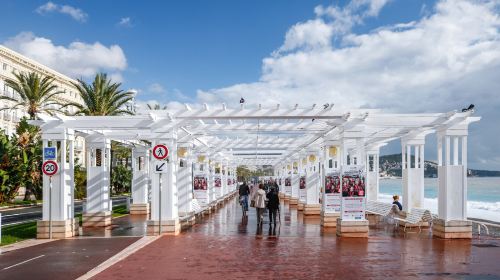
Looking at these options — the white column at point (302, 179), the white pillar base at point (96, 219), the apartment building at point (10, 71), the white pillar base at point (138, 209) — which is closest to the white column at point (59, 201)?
the white pillar base at point (96, 219)

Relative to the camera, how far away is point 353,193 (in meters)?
15.5

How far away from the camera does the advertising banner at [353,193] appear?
1537 cm

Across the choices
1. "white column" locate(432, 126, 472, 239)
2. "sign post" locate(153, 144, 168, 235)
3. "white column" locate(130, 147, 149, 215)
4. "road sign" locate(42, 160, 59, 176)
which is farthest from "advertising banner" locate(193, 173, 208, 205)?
"white column" locate(432, 126, 472, 239)

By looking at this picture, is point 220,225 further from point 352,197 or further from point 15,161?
point 15,161

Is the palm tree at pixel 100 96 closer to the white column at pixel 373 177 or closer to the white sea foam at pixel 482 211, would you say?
the white column at pixel 373 177

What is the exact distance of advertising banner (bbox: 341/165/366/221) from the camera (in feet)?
50.4

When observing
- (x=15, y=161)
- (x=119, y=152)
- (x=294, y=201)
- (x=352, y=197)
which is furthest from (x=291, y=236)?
(x=119, y=152)

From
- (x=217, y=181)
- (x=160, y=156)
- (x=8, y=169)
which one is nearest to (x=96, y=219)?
(x=160, y=156)

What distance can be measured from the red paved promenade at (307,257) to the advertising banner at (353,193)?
937mm

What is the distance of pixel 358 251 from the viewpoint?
40.5 feet

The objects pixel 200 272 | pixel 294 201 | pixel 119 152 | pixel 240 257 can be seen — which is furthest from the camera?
pixel 119 152

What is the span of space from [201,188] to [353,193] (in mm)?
10311

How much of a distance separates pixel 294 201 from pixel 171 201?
62.7ft

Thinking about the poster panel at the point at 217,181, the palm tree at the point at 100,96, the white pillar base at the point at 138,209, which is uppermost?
the palm tree at the point at 100,96
